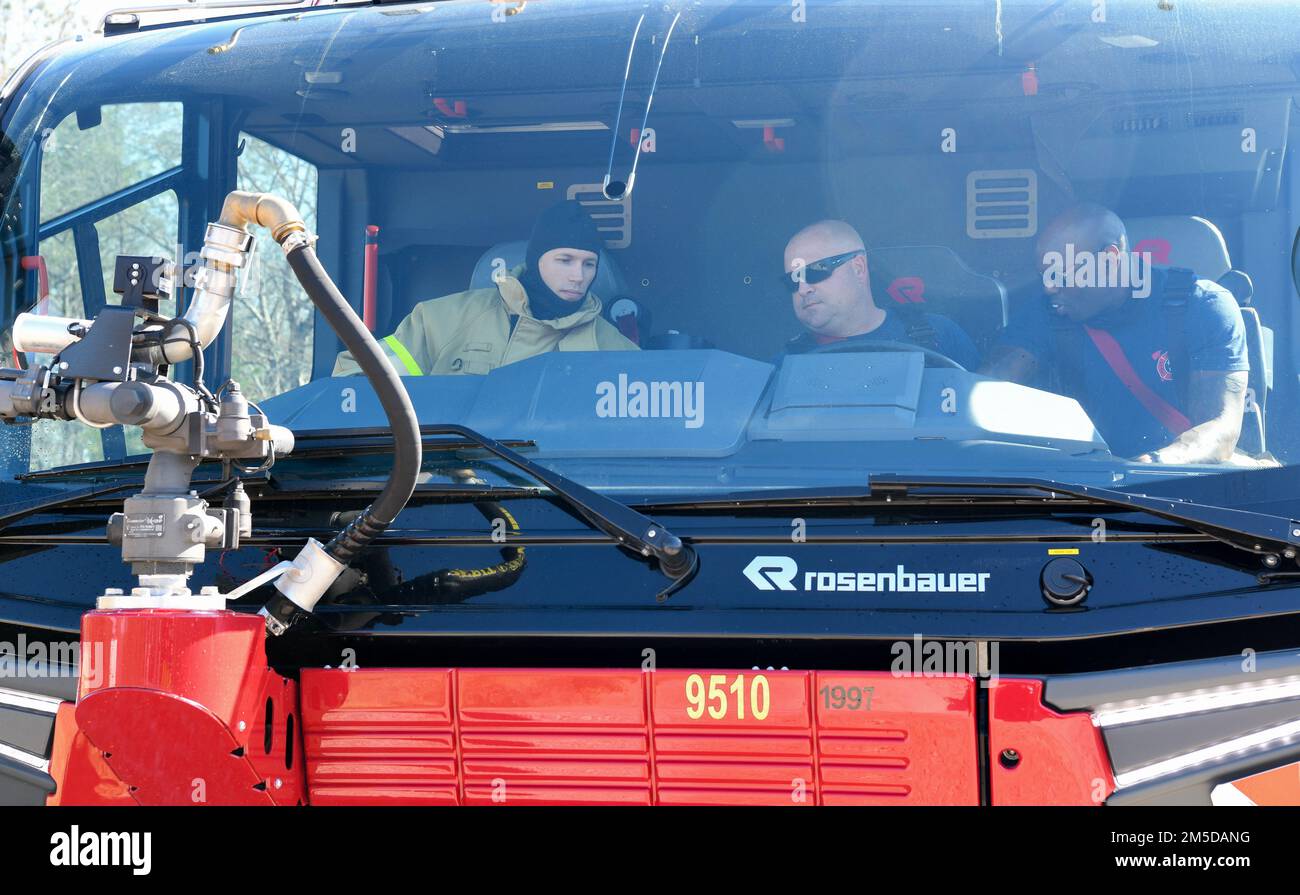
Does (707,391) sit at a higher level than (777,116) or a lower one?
lower

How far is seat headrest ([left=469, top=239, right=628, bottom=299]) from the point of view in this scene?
10.1 feet

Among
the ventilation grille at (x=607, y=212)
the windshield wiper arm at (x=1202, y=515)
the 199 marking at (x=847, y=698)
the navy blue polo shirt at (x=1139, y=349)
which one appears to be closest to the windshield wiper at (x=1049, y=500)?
the windshield wiper arm at (x=1202, y=515)

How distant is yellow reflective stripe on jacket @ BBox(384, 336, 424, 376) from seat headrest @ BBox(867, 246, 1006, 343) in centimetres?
96

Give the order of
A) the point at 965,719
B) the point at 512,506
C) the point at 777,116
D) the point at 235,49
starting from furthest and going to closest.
Answer: 1. the point at 235,49
2. the point at 777,116
3. the point at 512,506
4. the point at 965,719

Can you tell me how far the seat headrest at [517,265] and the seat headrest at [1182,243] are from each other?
104 cm

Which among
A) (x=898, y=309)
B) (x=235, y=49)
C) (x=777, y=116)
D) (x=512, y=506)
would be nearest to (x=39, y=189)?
(x=235, y=49)

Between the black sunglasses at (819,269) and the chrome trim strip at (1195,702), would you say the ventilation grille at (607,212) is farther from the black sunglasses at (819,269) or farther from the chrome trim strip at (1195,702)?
the chrome trim strip at (1195,702)

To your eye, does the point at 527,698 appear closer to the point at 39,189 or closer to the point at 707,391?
the point at 707,391

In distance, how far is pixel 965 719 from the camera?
2.49 meters

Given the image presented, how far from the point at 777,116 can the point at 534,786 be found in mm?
1498

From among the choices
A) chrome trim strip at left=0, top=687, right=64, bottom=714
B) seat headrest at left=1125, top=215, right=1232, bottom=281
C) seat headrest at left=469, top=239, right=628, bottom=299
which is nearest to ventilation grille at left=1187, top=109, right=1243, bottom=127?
seat headrest at left=1125, top=215, right=1232, bottom=281

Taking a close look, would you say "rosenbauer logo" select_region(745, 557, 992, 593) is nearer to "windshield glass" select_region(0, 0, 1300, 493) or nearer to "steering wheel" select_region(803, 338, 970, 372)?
"windshield glass" select_region(0, 0, 1300, 493)

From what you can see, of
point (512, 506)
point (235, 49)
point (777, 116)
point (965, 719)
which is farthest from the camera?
point (235, 49)
